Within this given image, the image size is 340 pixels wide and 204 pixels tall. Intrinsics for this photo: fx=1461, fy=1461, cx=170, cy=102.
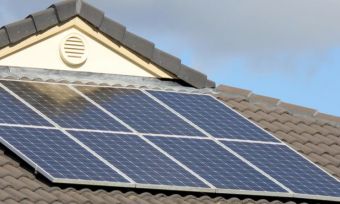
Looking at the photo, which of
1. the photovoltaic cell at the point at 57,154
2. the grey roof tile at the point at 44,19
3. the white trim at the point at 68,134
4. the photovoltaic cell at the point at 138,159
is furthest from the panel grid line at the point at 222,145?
the photovoltaic cell at the point at 57,154

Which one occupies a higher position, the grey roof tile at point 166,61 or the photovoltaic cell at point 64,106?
the grey roof tile at point 166,61

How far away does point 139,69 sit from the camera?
25219 millimetres

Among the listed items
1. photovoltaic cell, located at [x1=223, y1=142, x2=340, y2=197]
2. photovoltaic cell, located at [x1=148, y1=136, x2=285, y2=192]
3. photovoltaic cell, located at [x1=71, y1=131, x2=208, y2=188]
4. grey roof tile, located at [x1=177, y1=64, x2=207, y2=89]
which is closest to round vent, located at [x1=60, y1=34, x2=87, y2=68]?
grey roof tile, located at [x1=177, y1=64, x2=207, y2=89]

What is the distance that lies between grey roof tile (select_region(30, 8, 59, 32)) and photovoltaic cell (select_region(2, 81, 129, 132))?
39.2 inches

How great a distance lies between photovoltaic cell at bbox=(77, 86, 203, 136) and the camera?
23.6 m

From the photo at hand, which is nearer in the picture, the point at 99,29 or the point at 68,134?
the point at 68,134

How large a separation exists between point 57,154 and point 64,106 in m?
1.70

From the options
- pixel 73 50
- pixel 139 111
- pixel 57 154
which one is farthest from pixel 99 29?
pixel 57 154

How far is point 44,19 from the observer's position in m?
24.3

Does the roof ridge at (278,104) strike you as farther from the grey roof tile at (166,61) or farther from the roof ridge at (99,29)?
the grey roof tile at (166,61)

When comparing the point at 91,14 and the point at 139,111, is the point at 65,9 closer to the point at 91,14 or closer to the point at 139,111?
the point at 91,14

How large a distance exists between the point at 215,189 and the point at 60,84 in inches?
144

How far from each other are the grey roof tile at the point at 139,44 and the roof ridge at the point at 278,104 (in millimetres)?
1649

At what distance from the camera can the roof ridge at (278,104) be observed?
26141 millimetres
